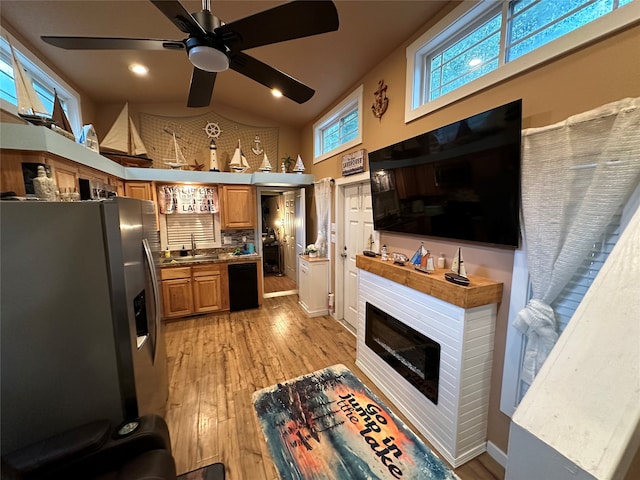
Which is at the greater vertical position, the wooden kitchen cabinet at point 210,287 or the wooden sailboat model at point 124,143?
the wooden sailboat model at point 124,143

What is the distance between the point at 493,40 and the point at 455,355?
216 centimetres

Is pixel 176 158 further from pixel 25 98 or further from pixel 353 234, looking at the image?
pixel 353 234

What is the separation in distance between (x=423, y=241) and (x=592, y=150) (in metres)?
1.18

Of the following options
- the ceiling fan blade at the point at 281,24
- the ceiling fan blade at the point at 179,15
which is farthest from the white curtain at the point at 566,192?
the ceiling fan blade at the point at 179,15

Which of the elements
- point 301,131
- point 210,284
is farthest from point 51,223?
point 301,131

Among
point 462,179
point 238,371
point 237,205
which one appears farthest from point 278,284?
point 462,179

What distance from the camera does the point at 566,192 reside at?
1256mm

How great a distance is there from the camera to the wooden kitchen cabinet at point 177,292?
3689 millimetres

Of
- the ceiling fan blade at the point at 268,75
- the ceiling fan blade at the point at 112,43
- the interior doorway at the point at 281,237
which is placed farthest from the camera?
the interior doorway at the point at 281,237

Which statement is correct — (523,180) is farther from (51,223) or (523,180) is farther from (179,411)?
(179,411)

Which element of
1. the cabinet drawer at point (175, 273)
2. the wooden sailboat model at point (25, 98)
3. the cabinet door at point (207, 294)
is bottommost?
the cabinet door at point (207, 294)

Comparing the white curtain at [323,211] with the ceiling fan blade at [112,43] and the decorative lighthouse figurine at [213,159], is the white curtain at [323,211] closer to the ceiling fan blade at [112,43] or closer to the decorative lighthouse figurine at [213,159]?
the decorative lighthouse figurine at [213,159]

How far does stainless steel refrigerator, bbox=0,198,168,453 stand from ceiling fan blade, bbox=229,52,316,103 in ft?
3.48

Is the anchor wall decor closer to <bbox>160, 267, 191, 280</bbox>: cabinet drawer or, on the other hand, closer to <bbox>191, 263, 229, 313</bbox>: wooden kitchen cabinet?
<bbox>191, 263, 229, 313</bbox>: wooden kitchen cabinet
